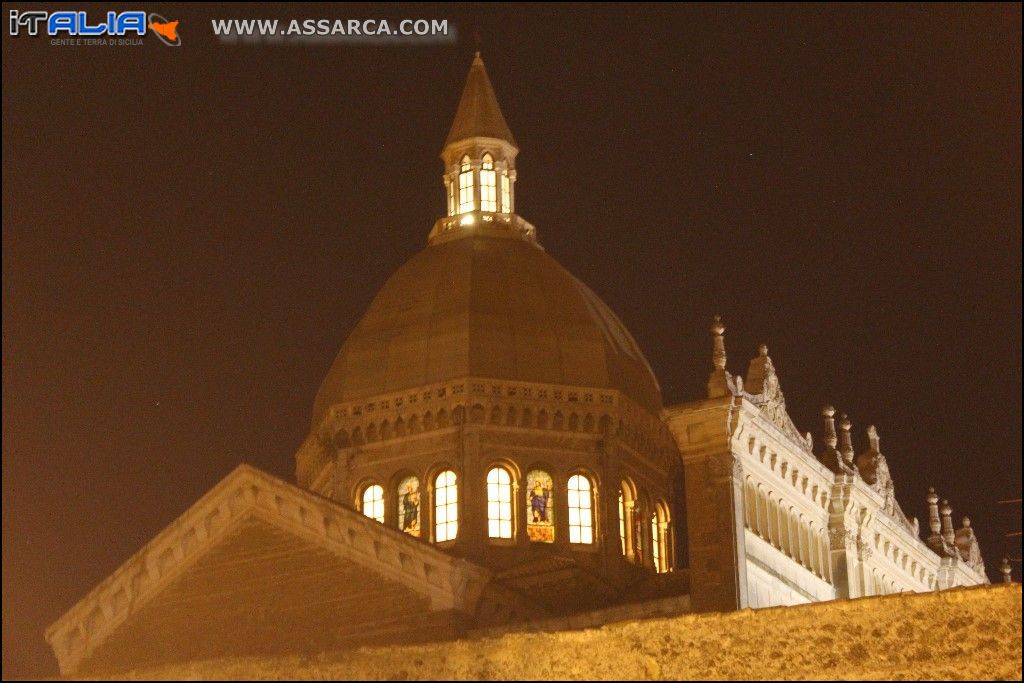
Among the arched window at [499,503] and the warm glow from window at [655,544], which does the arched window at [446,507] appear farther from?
the warm glow from window at [655,544]

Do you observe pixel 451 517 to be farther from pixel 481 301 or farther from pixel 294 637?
pixel 294 637

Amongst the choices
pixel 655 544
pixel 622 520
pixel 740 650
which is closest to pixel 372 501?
pixel 622 520

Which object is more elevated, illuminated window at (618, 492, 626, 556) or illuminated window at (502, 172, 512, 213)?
illuminated window at (502, 172, 512, 213)

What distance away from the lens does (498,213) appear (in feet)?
231

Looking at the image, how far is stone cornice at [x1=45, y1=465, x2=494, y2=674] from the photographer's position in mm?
53531

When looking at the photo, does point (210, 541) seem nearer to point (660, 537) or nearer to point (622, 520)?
point (622, 520)

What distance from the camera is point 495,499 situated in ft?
205

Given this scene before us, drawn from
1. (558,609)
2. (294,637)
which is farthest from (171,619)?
(558,609)

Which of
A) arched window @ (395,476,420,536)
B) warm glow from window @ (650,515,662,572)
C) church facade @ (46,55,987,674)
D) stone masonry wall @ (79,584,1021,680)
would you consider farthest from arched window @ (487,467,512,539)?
stone masonry wall @ (79,584,1021,680)

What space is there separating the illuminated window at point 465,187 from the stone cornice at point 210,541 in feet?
58.8

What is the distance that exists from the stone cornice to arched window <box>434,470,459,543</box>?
8472 millimetres

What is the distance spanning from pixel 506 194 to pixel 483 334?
28.0 ft

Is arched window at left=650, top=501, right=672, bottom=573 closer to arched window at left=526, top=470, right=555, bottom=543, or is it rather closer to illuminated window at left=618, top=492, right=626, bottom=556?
illuminated window at left=618, top=492, right=626, bottom=556

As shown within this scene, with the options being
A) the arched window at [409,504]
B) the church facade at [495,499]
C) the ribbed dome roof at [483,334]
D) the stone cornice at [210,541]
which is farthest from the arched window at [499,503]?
the stone cornice at [210,541]
